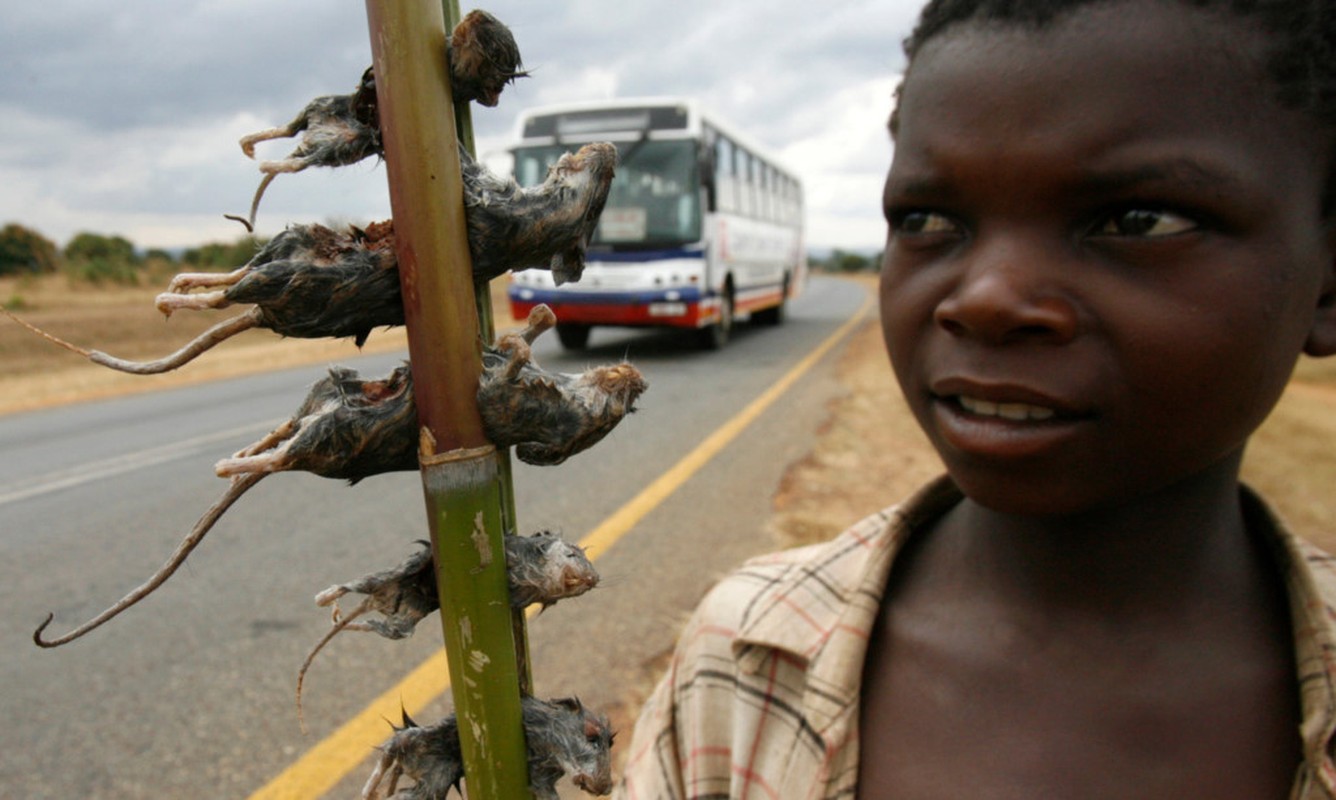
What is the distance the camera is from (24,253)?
31484mm

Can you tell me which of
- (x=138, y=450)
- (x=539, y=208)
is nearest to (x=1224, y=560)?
(x=539, y=208)

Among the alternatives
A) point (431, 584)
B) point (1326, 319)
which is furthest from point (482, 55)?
point (1326, 319)

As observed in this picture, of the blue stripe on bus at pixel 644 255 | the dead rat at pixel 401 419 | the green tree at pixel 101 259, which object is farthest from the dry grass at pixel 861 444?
Answer: the green tree at pixel 101 259

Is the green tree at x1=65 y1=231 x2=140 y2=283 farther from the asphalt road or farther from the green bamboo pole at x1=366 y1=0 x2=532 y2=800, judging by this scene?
the green bamboo pole at x1=366 y1=0 x2=532 y2=800

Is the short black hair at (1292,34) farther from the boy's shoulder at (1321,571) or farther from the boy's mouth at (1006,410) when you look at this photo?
the boy's shoulder at (1321,571)

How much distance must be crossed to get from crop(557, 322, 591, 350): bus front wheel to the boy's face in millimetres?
11266

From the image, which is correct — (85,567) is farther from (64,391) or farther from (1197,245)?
(64,391)

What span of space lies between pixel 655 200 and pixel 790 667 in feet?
33.1

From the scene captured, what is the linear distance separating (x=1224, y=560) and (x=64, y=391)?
504 inches

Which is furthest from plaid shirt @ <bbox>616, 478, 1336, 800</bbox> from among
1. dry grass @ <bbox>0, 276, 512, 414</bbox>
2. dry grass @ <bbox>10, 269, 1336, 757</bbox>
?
dry grass @ <bbox>0, 276, 512, 414</bbox>

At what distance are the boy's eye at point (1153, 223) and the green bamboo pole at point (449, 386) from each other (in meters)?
0.63

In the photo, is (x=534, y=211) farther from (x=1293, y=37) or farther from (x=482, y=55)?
(x=1293, y=37)

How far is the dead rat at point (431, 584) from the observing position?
1.85 ft

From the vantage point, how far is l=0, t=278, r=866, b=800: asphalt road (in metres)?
2.76
